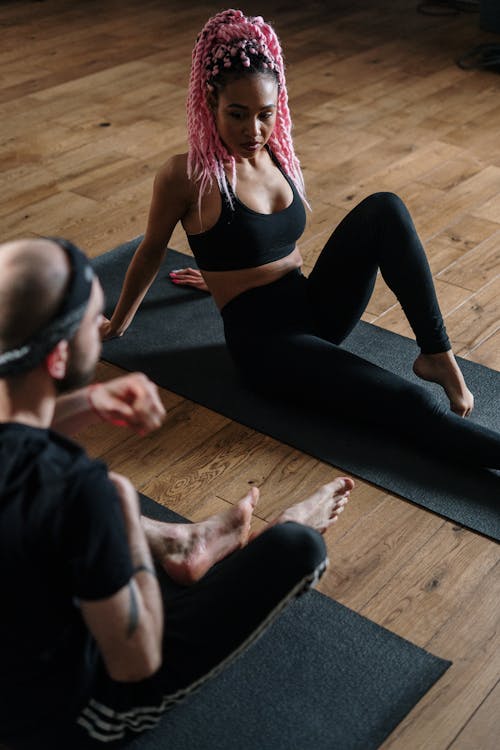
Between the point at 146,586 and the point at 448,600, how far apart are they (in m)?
0.74

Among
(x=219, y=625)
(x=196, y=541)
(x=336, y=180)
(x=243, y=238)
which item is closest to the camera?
(x=219, y=625)

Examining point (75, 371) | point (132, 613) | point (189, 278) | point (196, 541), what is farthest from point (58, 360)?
point (189, 278)

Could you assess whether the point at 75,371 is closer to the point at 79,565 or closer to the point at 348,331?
the point at 79,565

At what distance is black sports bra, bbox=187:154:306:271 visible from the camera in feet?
6.99

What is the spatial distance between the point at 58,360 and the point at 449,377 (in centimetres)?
115

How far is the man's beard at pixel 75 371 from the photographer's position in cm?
117

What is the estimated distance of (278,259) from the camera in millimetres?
2205

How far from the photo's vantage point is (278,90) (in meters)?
2.11

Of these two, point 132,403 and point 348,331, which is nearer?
point 132,403

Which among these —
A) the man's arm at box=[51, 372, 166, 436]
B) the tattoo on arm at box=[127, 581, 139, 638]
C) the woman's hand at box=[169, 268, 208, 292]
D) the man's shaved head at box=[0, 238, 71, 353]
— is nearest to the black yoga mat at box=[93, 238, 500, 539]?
the woman's hand at box=[169, 268, 208, 292]

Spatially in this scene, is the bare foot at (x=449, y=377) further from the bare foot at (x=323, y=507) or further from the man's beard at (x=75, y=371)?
the man's beard at (x=75, y=371)

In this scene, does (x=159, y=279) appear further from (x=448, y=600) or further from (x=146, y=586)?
(x=146, y=586)

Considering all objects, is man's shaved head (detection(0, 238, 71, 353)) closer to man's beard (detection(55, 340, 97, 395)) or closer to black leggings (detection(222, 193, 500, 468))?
man's beard (detection(55, 340, 97, 395))

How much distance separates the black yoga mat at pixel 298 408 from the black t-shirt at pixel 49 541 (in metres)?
0.97
